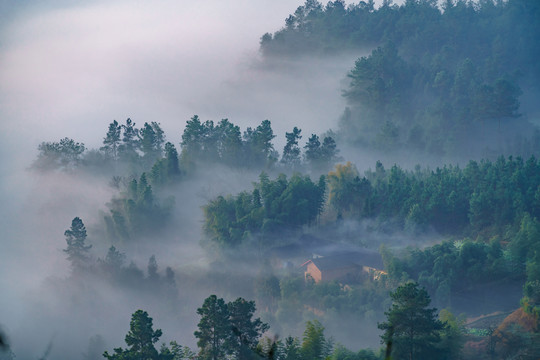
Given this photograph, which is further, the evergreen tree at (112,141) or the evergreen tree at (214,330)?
the evergreen tree at (112,141)

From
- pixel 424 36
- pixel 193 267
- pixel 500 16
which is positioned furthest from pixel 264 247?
pixel 500 16

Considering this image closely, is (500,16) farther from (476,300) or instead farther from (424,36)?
(476,300)

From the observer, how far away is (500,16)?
87.4 metres

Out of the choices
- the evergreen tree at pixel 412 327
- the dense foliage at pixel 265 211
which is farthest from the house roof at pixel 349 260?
the evergreen tree at pixel 412 327

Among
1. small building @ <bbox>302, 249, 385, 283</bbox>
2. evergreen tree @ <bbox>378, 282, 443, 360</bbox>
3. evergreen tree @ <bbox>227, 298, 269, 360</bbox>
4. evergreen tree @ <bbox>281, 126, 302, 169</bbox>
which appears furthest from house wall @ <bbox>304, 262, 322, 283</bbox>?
evergreen tree @ <bbox>281, 126, 302, 169</bbox>

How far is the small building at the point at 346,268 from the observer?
40.2 meters

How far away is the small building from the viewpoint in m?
40.2

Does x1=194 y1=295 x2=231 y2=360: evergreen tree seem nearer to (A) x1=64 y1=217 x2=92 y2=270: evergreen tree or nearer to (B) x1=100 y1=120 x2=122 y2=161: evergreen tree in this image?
(A) x1=64 y1=217 x2=92 y2=270: evergreen tree

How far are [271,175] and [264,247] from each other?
608 inches

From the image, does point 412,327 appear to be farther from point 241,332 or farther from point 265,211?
point 265,211

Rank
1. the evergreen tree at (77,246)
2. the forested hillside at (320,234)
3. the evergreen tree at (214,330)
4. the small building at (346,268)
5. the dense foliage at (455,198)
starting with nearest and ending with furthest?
the evergreen tree at (214,330) → the forested hillside at (320,234) → the small building at (346,268) → the dense foliage at (455,198) → the evergreen tree at (77,246)

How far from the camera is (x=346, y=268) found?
4078cm

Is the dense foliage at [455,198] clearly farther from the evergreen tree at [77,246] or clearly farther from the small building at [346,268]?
the evergreen tree at [77,246]

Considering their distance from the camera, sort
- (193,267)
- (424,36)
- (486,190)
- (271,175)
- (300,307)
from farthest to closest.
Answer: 1. (424,36)
2. (271,175)
3. (193,267)
4. (486,190)
5. (300,307)
